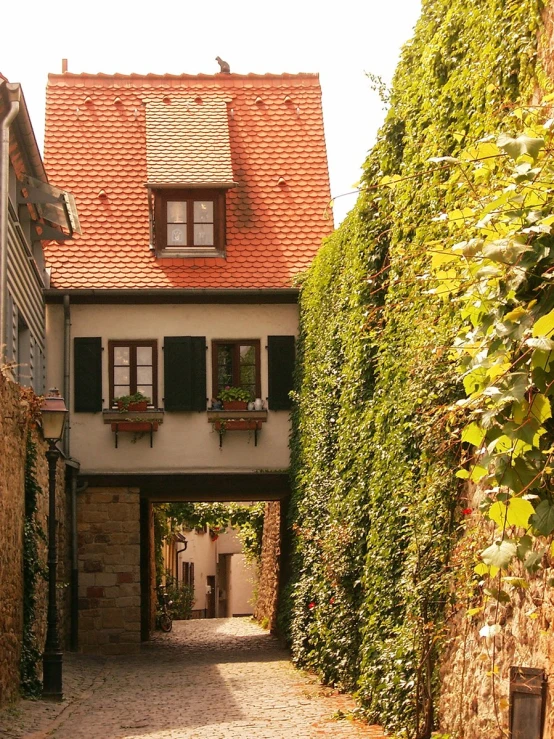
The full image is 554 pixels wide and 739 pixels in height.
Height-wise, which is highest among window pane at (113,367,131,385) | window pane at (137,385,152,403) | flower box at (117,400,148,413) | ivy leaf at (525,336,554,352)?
window pane at (113,367,131,385)

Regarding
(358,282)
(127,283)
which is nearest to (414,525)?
(358,282)

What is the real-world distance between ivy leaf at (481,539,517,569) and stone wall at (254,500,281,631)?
17.2m

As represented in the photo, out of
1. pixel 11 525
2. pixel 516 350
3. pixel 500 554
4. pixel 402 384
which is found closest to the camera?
pixel 500 554

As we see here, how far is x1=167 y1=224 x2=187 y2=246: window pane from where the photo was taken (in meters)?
20.7

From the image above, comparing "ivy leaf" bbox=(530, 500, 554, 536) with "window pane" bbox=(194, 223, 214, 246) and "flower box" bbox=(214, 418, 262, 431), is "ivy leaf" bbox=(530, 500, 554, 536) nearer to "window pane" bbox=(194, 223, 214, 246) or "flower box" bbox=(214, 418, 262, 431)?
"flower box" bbox=(214, 418, 262, 431)

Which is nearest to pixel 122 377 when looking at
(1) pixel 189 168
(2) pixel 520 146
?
(1) pixel 189 168

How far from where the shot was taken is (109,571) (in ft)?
64.0

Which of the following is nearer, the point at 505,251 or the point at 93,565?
the point at 505,251

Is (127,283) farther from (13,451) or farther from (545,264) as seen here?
(545,264)

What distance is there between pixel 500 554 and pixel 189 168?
1694 centimetres

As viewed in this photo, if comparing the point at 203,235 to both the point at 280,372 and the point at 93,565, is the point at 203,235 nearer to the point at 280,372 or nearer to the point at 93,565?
the point at 280,372

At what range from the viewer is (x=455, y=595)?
8.41 m

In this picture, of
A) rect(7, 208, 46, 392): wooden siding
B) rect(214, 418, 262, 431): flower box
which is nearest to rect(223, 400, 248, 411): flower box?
rect(214, 418, 262, 431): flower box

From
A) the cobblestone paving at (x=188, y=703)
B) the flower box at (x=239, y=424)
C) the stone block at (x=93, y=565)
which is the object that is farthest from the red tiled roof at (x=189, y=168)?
the cobblestone paving at (x=188, y=703)
